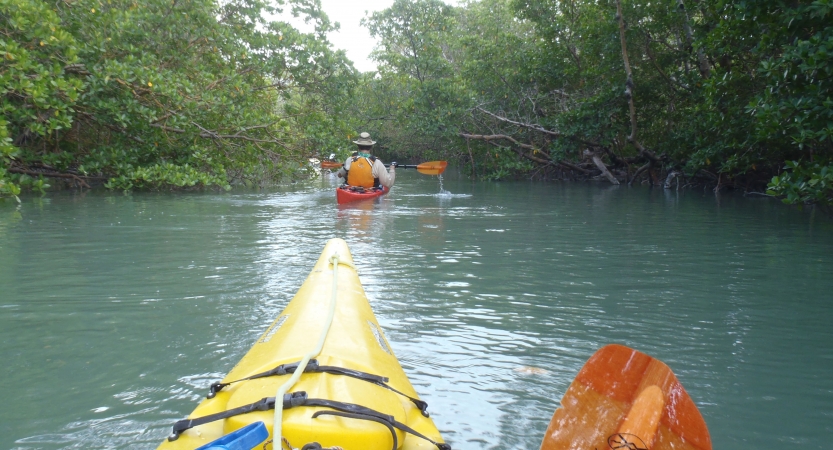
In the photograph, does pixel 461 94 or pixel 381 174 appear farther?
pixel 461 94

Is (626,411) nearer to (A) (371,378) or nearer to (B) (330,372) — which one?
(A) (371,378)

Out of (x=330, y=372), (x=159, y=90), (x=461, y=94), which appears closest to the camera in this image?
(x=330, y=372)

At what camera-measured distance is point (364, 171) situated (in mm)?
12844

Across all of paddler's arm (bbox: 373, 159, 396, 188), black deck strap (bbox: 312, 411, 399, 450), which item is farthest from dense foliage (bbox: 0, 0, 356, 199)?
black deck strap (bbox: 312, 411, 399, 450)

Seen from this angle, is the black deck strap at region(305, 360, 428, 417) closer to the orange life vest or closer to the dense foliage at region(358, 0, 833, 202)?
the dense foliage at region(358, 0, 833, 202)

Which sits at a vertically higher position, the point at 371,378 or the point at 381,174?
the point at 381,174

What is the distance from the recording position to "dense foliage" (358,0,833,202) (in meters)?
9.98

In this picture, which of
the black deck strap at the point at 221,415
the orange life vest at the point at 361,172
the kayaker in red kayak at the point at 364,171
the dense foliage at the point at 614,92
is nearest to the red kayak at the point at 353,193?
the kayaker in red kayak at the point at 364,171

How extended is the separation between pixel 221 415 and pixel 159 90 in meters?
10.6

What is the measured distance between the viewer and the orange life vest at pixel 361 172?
42.0 feet

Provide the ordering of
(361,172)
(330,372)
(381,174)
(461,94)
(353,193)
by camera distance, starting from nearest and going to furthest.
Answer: (330,372), (353,193), (361,172), (381,174), (461,94)

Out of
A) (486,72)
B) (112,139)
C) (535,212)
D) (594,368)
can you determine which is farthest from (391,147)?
(594,368)

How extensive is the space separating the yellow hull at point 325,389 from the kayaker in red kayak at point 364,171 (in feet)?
31.6

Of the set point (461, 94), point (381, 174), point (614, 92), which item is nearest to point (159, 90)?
point (381, 174)
